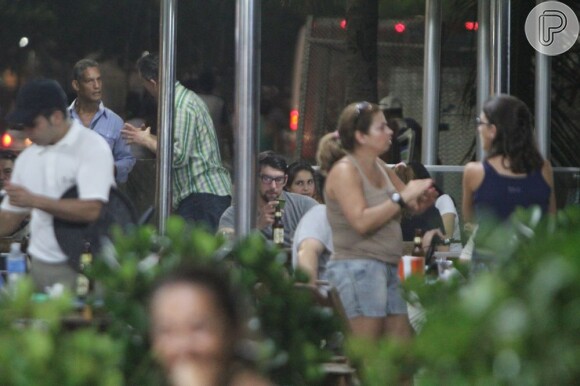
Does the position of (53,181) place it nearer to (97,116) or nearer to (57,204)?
(57,204)

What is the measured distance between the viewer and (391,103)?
15.4 meters

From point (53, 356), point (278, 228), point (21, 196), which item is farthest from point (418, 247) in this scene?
point (53, 356)

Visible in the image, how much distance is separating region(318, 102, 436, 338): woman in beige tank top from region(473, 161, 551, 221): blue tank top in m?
0.30

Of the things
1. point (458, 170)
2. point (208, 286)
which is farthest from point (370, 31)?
point (208, 286)

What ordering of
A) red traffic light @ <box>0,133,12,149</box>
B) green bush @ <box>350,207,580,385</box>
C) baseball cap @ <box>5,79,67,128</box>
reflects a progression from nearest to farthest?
green bush @ <box>350,207,580,385</box> < baseball cap @ <box>5,79,67,128</box> < red traffic light @ <box>0,133,12,149</box>

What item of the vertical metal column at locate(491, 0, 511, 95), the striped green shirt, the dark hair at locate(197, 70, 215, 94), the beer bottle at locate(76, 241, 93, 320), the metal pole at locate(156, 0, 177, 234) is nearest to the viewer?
the beer bottle at locate(76, 241, 93, 320)

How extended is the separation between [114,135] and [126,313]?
554 centimetres

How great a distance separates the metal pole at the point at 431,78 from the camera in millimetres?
12062

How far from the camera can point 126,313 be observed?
4.26 m

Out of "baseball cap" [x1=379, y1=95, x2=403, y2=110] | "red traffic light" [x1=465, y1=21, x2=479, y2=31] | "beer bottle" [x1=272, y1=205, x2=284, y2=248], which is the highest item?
"red traffic light" [x1=465, y1=21, x2=479, y2=31]

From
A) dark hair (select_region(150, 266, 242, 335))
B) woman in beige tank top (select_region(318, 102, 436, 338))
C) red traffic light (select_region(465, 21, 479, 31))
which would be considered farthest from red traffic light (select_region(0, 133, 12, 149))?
dark hair (select_region(150, 266, 242, 335))

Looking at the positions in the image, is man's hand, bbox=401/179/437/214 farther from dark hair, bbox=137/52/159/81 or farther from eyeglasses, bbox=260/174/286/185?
dark hair, bbox=137/52/159/81

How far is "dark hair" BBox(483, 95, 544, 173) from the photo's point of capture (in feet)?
22.3

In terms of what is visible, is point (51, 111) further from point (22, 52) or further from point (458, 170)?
point (22, 52)
